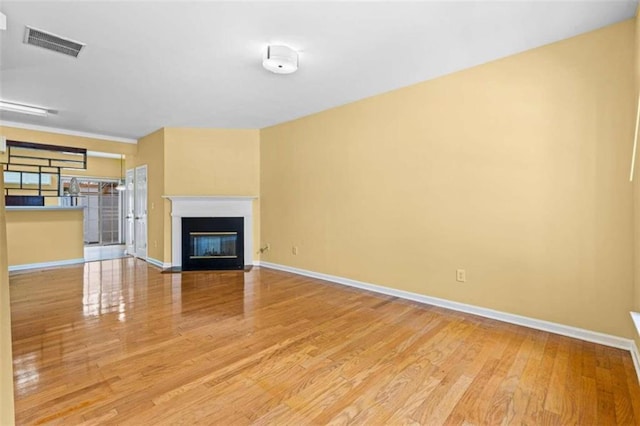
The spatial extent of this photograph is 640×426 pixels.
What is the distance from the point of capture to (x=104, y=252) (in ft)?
26.0

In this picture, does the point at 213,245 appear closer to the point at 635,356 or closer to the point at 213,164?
the point at 213,164

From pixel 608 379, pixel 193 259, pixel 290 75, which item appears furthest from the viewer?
pixel 193 259

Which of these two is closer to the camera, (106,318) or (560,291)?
(560,291)

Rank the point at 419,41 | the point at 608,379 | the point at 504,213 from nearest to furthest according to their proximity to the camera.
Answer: the point at 608,379 < the point at 419,41 < the point at 504,213

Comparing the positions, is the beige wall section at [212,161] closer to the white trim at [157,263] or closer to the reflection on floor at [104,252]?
the white trim at [157,263]

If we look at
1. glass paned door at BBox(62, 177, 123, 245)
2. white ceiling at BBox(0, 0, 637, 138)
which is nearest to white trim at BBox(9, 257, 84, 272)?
white ceiling at BBox(0, 0, 637, 138)

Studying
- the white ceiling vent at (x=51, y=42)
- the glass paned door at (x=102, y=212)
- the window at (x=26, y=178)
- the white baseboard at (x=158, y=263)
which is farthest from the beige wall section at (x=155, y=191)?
the glass paned door at (x=102, y=212)

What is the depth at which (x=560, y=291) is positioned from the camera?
2.81 metres

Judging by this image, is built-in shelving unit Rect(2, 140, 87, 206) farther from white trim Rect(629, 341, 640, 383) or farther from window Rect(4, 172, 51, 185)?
white trim Rect(629, 341, 640, 383)

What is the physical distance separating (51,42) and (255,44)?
6.02ft

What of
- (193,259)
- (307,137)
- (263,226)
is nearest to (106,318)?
(193,259)

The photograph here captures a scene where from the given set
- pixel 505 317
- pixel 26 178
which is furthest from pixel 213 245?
pixel 505 317

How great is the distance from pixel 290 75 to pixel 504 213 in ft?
8.92

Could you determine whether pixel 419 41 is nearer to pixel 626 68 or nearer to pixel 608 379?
pixel 626 68
